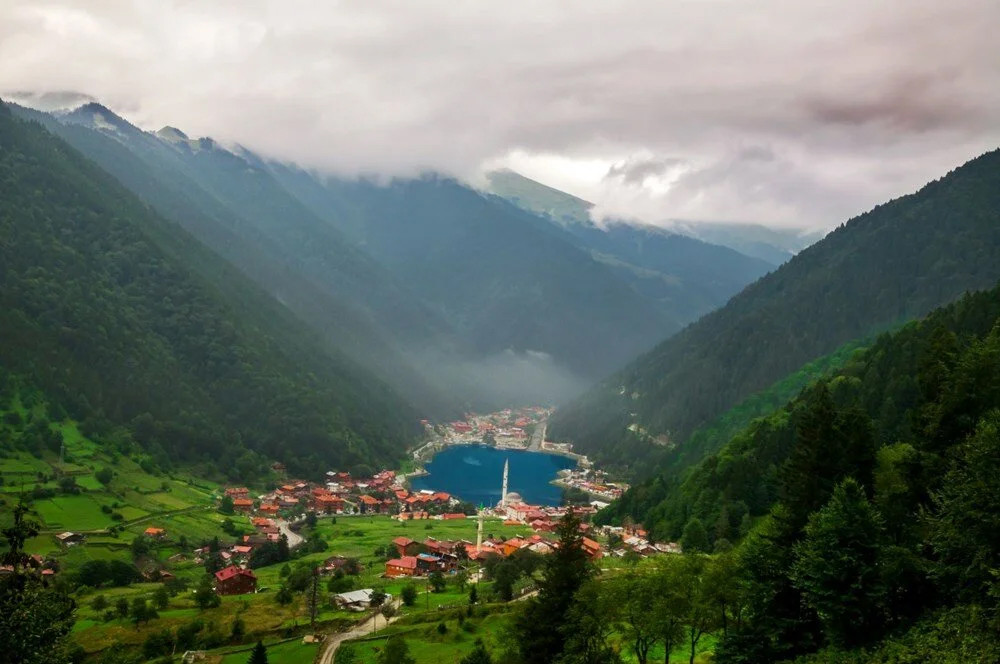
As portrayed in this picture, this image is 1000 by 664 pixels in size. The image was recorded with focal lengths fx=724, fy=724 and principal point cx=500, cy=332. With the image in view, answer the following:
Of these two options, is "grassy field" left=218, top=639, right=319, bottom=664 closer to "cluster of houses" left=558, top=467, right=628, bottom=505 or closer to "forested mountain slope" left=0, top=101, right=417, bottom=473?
"forested mountain slope" left=0, top=101, right=417, bottom=473

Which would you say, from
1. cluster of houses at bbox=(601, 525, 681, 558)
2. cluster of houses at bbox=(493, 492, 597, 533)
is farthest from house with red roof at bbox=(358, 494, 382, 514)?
cluster of houses at bbox=(601, 525, 681, 558)

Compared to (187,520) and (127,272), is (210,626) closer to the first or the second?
(187,520)

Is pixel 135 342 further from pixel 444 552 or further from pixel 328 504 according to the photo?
pixel 444 552

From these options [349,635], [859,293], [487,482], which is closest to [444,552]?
[349,635]

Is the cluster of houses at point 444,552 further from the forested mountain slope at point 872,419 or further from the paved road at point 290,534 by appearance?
the paved road at point 290,534

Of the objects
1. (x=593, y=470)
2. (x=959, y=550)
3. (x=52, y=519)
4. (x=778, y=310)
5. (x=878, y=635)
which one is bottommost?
(x=593, y=470)

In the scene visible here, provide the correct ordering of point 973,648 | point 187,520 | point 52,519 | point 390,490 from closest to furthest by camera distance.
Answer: point 973,648, point 52,519, point 187,520, point 390,490

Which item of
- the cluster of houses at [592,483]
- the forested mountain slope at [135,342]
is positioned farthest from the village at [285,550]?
the forested mountain slope at [135,342]

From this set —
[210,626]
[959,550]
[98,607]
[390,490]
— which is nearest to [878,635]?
[959,550]

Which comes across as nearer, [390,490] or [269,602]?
[269,602]
